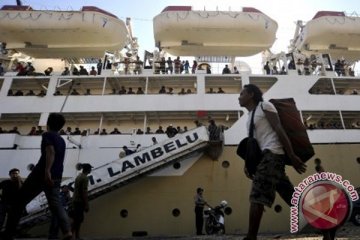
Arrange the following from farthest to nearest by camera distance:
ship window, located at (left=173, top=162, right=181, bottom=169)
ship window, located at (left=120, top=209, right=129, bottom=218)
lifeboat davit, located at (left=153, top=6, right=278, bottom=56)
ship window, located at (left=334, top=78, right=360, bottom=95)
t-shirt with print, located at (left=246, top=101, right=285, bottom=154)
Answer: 1. lifeboat davit, located at (left=153, top=6, right=278, bottom=56)
2. ship window, located at (left=334, top=78, right=360, bottom=95)
3. ship window, located at (left=173, top=162, right=181, bottom=169)
4. ship window, located at (left=120, top=209, right=129, bottom=218)
5. t-shirt with print, located at (left=246, top=101, right=285, bottom=154)

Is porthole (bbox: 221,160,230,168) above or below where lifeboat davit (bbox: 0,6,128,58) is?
below

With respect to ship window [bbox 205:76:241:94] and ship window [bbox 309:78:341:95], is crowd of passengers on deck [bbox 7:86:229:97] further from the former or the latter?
ship window [bbox 309:78:341:95]

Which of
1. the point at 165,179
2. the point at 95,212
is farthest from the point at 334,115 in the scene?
the point at 95,212

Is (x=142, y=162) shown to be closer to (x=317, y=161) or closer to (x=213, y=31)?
(x=317, y=161)

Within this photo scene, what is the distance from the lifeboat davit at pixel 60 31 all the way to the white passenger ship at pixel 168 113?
0.06 m

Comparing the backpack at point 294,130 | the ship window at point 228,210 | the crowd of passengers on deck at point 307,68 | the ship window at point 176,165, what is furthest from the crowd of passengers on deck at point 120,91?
the backpack at point 294,130

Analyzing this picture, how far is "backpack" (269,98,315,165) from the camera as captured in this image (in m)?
3.27

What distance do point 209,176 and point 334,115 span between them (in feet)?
19.1

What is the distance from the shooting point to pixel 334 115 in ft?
46.6

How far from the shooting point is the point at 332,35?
17.8 meters

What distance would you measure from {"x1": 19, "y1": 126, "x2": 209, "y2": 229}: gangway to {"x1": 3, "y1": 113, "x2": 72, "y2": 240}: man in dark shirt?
269 inches

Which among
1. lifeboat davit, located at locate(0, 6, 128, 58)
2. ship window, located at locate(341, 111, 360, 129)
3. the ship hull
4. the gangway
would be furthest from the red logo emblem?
lifeboat davit, located at locate(0, 6, 128, 58)

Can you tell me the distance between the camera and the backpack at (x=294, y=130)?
3270mm

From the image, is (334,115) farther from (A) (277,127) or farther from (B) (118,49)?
(A) (277,127)
